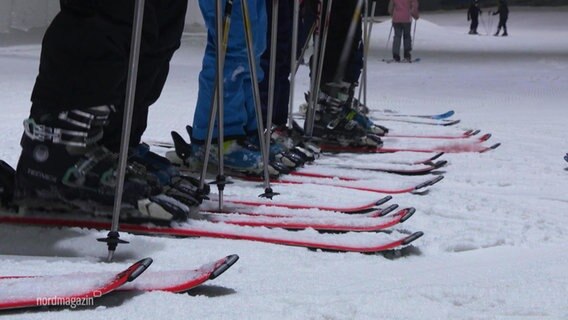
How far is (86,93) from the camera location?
1.95 meters

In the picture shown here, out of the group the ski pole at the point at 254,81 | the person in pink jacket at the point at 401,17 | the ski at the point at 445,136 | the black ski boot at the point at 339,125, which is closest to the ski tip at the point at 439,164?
the black ski boot at the point at 339,125

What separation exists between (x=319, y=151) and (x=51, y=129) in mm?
1765

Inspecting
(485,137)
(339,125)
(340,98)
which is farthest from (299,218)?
(485,137)

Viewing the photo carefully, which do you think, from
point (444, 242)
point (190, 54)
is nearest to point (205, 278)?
point (444, 242)

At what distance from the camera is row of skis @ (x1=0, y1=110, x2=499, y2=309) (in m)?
1.47

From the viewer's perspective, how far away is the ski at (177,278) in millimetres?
1503

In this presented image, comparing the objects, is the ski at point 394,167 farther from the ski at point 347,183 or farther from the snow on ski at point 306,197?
the snow on ski at point 306,197

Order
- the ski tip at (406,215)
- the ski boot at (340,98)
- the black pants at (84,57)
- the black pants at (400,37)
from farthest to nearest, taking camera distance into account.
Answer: the black pants at (400,37) → the ski boot at (340,98) → the ski tip at (406,215) → the black pants at (84,57)

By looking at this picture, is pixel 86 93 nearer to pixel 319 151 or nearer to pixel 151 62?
pixel 151 62

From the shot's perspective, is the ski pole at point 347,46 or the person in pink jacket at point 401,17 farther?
the person in pink jacket at point 401,17

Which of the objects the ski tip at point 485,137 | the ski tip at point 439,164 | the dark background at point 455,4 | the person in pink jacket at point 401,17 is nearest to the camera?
the ski tip at point 439,164

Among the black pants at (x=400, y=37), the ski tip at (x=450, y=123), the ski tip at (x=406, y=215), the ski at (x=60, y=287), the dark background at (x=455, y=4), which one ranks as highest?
the ski at (x=60, y=287)

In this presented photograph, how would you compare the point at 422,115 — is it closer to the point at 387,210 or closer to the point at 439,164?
the point at 439,164

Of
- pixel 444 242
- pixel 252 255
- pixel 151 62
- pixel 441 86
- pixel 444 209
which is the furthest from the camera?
pixel 441 86
